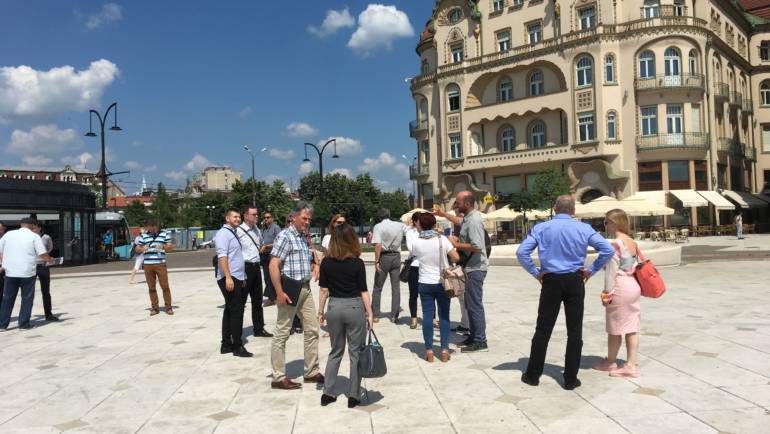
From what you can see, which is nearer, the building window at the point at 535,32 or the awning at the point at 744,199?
the awning at the point at 744,199

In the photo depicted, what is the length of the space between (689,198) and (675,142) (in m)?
3.94

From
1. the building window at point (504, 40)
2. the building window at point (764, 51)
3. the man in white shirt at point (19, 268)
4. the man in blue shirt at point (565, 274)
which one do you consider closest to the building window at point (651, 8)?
the building window at point (504, 40)

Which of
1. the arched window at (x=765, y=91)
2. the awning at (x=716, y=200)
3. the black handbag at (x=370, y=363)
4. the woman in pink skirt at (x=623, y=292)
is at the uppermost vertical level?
the arched window at (x=765, y=91)

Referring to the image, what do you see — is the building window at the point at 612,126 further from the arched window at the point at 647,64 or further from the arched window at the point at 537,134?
the arched window at the point at 537,134

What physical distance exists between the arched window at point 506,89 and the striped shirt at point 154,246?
3730 cm

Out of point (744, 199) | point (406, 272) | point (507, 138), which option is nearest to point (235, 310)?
point (406, 272)

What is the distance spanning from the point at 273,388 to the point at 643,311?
21.8ft

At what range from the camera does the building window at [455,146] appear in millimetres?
46812

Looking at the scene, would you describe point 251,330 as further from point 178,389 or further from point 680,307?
point 680,307

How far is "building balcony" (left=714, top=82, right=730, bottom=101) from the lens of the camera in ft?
133

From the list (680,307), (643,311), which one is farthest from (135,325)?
(680,307)

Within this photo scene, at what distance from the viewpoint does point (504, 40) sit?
145 feet

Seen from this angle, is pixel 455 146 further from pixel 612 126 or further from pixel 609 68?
pixel 609 68

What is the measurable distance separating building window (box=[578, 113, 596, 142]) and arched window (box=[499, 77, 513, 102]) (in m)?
6.24
